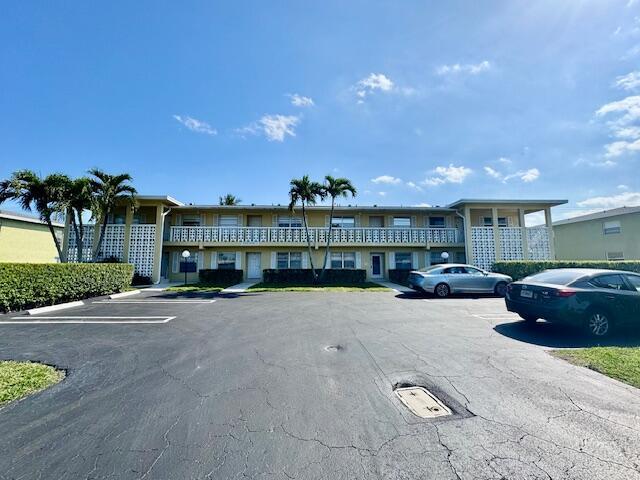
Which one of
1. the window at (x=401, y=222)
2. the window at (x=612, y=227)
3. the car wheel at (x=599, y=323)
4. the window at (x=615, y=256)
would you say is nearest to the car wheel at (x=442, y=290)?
the car wheel at (x=599, y=323)

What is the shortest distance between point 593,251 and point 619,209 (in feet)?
12.4

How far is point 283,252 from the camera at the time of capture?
70.0ft

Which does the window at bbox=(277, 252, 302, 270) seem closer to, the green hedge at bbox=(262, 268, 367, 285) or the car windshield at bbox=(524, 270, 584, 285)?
the green hedge at bbox=(262, 268, 367, 285)

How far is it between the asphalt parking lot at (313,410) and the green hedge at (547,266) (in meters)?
10.8

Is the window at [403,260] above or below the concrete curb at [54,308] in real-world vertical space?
above

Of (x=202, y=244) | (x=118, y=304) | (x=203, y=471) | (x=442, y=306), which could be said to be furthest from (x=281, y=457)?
(x=202, y=244)

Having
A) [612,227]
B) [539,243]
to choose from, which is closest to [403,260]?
[539,243]

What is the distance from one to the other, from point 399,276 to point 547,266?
7963mm

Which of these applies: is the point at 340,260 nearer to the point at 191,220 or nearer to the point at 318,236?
the point at 318,236

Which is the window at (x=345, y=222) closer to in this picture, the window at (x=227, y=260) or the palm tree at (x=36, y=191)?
the window at (x=227, y=260)

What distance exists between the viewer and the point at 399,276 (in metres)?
18.9

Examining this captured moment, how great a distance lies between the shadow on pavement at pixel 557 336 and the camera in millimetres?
5777

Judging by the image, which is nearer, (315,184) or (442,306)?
(442,306)

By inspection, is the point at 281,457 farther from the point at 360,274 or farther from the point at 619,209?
the point at 619,209
